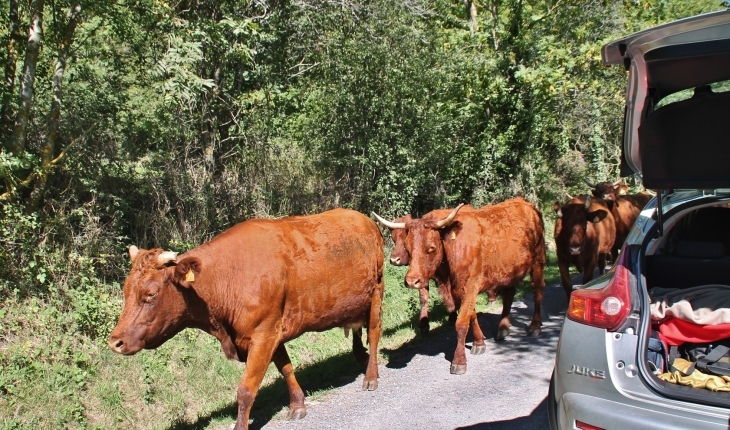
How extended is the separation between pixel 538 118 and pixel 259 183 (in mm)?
8662

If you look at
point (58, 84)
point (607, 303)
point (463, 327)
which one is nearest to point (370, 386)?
point (463, 327)

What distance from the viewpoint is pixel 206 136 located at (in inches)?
455

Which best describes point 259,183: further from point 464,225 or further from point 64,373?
point 64,373

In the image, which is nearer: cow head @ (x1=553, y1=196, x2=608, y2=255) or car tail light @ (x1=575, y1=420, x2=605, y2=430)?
car tail light @ (x1=575, y1=420, x2=605, y2=430)

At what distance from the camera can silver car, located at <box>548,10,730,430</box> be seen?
3.21 m

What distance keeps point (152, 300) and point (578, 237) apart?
23.1 ft

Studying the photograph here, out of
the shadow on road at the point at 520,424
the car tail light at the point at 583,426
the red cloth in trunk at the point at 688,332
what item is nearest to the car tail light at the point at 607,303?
the red cloth in trunk at the point at 688,332

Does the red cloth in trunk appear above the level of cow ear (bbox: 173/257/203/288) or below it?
below

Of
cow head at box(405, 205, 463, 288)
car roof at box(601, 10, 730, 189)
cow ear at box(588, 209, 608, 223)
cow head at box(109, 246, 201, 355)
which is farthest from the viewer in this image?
cow ear at box(588, 209, 608, 223)

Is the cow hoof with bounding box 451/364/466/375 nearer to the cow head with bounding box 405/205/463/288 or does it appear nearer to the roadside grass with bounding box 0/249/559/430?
the cow head with bounding box 405/205/463/288

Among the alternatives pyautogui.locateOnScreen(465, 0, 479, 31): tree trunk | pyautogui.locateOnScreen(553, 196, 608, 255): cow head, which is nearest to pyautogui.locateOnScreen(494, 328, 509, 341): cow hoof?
pyautogui.locateOnScreen(553, 196, 608, 255): cow head

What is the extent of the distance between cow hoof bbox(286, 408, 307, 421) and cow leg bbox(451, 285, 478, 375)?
195 centimetres

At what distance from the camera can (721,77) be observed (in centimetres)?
404

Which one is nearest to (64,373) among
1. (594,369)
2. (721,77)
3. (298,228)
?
(298,228)
